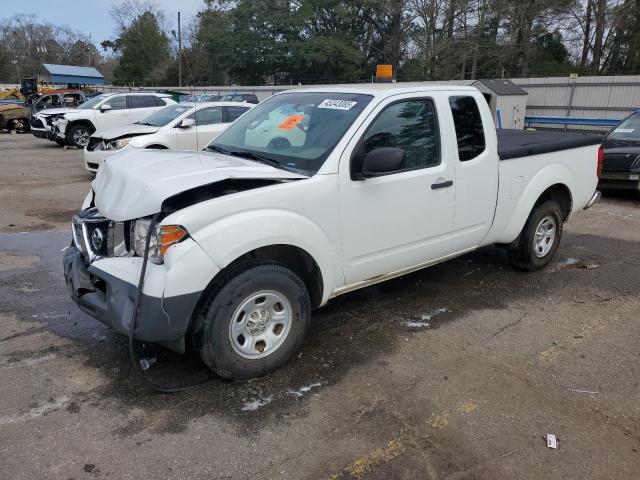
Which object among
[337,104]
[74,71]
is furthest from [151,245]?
[74,71]

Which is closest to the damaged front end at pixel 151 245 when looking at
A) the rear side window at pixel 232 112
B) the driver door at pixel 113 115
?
the rear side window at pixel 232 112

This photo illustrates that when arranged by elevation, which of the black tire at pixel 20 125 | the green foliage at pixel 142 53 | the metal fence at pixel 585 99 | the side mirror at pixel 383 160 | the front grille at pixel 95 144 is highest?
the green foliage at pixel 142 53

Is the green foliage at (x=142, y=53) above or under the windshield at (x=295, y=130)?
above

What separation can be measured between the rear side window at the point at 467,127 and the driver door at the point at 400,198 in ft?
0.63

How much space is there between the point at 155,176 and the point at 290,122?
125cm

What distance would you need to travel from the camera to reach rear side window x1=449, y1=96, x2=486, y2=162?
14.4 ft

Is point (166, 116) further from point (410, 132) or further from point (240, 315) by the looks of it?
point (240, 315)

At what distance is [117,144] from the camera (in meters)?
10.6

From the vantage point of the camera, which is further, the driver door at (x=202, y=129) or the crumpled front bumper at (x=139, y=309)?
the driver door at (x=202, y=129)

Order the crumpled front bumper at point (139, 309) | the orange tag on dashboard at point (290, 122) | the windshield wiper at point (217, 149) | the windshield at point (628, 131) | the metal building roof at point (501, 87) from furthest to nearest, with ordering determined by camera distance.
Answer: the metal building roof at point (501, 87) < the windshield at point (628, 131) < the windshield wiper at point (217, 149) < the orange tag on dashboard at point (290, 122) < the crumpled front bumper at point (139, 309)

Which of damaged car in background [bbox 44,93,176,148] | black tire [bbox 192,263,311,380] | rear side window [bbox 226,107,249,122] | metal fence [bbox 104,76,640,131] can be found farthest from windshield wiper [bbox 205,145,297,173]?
metal fence [bbox 104,76,640,131]

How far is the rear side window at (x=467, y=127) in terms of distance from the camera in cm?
438

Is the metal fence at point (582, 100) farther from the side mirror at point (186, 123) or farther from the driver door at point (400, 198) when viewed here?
the driver door at point (400, 198)

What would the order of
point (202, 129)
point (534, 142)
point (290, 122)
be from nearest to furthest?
1. point (290, 122)
2. point (534, 142)
3. point (202, 129)
